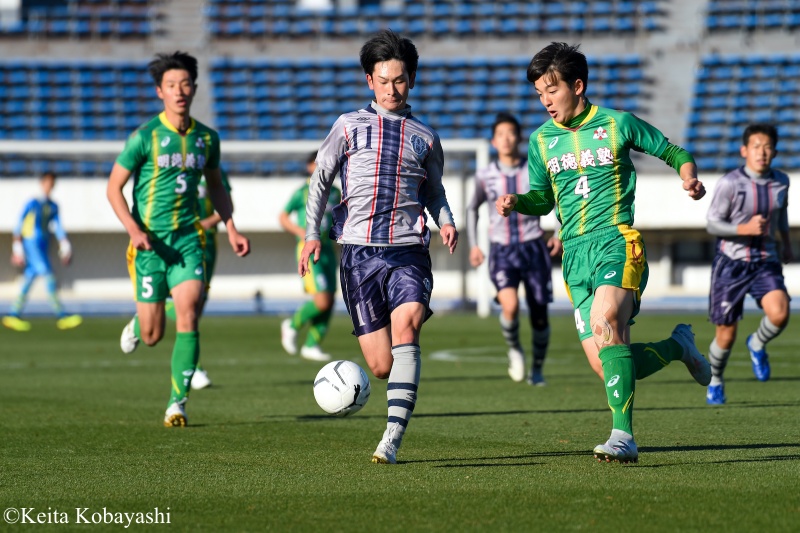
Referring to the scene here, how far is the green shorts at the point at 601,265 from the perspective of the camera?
590 cm

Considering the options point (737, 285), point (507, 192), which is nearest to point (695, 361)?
point (737, 285)

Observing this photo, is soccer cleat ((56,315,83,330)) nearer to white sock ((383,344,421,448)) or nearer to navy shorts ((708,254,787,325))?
navy shorts ((708,254,787,325))

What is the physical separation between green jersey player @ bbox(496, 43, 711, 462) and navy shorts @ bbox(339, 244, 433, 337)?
0.52 m

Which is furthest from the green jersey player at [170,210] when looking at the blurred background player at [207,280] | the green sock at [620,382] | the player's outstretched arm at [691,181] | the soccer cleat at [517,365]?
the soccer cleat at [517,365]

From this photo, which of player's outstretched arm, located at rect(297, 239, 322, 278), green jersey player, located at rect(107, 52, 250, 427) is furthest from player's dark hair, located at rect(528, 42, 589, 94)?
green jersey player, located at rect(107, 52, 250, 427)

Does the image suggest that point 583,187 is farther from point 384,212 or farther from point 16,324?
point 16,324

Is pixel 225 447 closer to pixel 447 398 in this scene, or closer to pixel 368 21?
pixel 447 398

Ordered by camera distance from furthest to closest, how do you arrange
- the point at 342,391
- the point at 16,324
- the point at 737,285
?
the point at 16,324 → the point at 737,285 → the point at 342,391

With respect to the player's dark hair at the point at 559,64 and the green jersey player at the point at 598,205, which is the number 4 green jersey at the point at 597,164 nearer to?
the green jersey player at the point at 598,205

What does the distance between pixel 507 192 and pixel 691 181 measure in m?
5.22

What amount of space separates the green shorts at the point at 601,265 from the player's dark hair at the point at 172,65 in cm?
302

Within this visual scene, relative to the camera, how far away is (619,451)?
563 cm

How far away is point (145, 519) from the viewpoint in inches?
175

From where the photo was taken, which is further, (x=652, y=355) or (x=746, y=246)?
(x=746, y=246)
